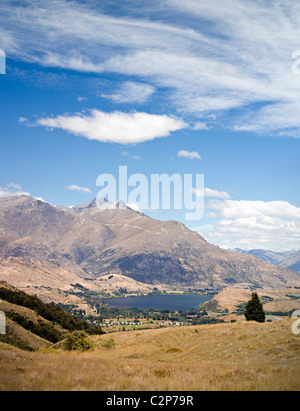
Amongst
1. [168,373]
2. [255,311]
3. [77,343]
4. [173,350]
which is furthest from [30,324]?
[168,373]

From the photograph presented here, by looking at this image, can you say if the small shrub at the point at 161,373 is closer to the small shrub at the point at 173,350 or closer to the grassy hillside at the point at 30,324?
the small shrub at the point at 173,350

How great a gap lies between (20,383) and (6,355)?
361 inches

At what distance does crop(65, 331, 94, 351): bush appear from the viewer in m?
39.6

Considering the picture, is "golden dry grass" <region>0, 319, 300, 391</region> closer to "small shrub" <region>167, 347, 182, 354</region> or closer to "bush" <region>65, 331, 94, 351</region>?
"small shrub" <region>167, 347, 182, 354</region>

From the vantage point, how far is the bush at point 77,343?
39.6m

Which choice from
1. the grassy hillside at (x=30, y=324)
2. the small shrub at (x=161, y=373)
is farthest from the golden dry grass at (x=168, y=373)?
the grassy hillside at (x=30, y=324)

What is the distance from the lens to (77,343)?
39.9 m

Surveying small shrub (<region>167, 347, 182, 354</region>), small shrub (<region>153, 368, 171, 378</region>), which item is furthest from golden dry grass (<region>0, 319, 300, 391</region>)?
small shrub (<region>167, 347, 182, 354</region>)

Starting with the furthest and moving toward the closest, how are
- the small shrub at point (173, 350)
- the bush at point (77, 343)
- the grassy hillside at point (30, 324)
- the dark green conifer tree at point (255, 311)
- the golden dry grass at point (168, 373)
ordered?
the dark green conifer tree at point (255, 311), the grassy hillside at point (30, 324), the bush at point (77, 343), the small shrub at point (173, 350), the golden dry grass at point (168, 373)

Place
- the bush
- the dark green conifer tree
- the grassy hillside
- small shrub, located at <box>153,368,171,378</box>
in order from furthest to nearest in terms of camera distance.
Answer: the dark green conifer tree → the grassy hillside → the bush → small shrub, located at <box>153,368,171,378</box>
